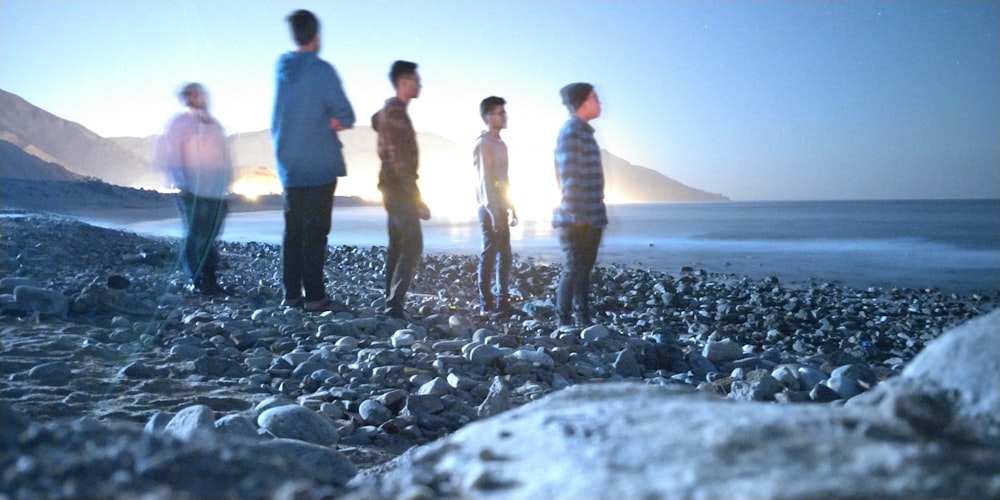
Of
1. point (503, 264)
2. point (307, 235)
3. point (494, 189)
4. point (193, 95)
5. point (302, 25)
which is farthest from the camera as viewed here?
point (503, 264)

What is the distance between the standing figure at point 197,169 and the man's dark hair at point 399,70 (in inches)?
75.8

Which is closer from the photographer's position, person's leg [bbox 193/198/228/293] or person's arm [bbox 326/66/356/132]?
person's arm [bbox 326/66/356/132]

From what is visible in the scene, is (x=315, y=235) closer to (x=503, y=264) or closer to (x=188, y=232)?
(x=188, y=232)

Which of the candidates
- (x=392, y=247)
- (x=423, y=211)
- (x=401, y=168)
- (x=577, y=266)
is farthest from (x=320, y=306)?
(x=577, y=266)

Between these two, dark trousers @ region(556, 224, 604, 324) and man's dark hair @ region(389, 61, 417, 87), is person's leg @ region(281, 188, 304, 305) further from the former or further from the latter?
dark trousers @ region(556, 224, 604, 324)

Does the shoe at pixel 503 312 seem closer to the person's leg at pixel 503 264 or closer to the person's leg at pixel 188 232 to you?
the person's leg at pixel 503 264

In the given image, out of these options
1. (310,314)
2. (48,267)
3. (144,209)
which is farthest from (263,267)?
(144,209)

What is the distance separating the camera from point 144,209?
39.1m

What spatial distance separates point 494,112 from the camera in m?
6.14

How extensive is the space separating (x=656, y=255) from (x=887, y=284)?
19.9 feet

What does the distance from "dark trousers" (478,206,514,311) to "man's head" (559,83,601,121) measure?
4.58ft

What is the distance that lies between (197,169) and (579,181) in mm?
3443

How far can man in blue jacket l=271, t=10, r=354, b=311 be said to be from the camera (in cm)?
503

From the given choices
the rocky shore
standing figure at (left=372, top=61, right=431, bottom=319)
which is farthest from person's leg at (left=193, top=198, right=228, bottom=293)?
standing figure at (left=372, top=61, right=431, bottom=319)
